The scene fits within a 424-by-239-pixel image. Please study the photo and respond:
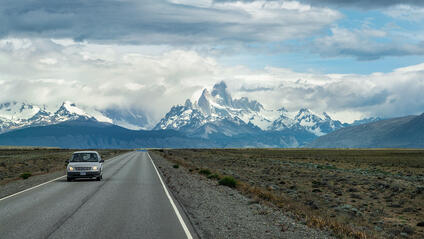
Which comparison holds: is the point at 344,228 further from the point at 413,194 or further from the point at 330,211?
the point at 413,194

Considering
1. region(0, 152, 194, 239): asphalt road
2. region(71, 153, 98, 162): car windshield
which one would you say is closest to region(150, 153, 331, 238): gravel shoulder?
region(0, 152, 194, 239): asphalt road

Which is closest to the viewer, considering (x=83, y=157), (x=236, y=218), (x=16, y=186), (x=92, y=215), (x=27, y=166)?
(x=92, y=215)

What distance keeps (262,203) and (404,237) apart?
6.13 meters

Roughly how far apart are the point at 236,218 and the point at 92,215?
16.0ft

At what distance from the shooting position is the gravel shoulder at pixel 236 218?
12.6m

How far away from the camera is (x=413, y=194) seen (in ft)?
84.6

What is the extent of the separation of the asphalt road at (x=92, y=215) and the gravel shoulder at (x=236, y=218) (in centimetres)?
72

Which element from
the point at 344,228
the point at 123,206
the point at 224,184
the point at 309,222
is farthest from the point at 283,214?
the point at 224,184

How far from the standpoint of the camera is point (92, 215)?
15078mm

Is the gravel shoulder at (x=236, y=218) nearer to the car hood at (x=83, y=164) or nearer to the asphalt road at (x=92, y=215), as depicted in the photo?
the asphalt road at (x=92, y=215)

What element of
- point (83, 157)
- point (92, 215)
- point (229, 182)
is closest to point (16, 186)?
point (83, 157)

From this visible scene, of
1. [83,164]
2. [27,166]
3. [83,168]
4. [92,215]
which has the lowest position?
[92,215]

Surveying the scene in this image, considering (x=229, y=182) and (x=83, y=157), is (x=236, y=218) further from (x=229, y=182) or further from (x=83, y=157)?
(x=83, y=157)

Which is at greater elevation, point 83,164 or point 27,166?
point 83,164
